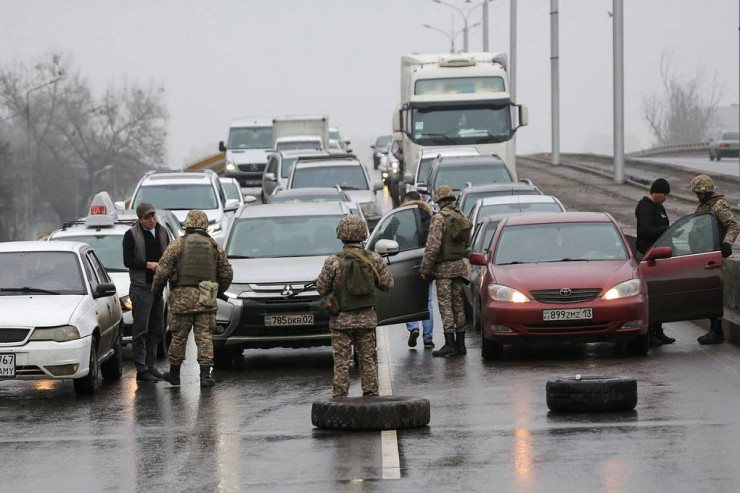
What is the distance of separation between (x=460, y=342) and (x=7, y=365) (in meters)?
5.03

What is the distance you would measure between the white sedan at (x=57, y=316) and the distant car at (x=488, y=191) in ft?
37.5

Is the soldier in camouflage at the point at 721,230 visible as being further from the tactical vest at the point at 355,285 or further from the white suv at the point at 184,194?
the white suv at the point at 184,194

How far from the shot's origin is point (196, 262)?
14.1m

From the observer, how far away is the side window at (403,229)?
17438 mm

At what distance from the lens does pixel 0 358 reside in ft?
43.6

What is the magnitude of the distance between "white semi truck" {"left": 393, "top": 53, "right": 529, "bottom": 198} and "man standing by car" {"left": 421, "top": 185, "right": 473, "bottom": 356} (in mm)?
20003

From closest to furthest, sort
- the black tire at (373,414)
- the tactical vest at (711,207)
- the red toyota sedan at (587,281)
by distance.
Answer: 1. the black tire at (373,414)
2. the red toyota sedan at (587,281)
3. the tactical vest at (711,207)

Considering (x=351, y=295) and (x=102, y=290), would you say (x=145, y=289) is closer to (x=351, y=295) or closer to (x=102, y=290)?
(x=102, y=290)

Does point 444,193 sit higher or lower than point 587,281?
higher

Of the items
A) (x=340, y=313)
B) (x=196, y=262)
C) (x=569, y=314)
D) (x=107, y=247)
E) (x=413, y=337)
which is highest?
(x=196, y=262)

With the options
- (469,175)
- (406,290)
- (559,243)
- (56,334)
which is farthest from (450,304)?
(469,175)

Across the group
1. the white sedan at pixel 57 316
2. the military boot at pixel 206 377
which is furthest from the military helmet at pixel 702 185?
the white sedan at pixel 57 316

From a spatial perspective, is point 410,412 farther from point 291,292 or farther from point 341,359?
point 291,292

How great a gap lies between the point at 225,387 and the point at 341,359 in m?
2.40
